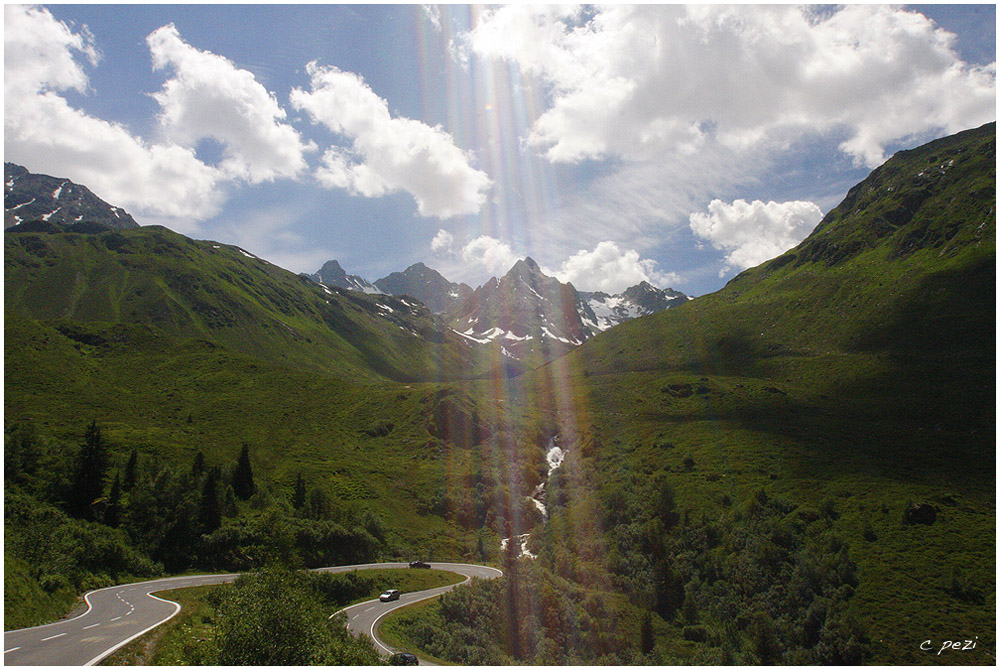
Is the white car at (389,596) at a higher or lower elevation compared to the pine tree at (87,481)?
lower

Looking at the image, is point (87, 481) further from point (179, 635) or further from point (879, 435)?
point (879, 435)

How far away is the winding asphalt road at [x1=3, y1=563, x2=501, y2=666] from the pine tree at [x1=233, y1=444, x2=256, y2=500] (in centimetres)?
3004

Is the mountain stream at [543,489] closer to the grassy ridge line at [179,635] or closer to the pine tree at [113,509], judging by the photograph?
the grassy ridge line at [179,635]

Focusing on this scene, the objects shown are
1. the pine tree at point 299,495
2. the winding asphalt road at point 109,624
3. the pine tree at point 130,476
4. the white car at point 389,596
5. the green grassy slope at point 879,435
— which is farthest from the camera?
the pine tree at point 299,495

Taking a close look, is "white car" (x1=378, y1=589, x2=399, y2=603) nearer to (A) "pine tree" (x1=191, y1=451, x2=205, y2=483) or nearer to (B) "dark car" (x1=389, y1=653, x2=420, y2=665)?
(B) "dark car" (x1=389, y1=653, x2=420, y2=665)

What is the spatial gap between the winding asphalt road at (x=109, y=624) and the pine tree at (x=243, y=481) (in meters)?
30.0

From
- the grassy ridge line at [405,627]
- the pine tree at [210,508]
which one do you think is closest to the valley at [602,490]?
the pine tree at [210,508]

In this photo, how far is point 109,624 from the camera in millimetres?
41000

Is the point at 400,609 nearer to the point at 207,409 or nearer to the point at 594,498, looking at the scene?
the point at 594,498

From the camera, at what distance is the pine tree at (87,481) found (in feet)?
237

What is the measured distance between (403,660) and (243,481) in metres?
67.3

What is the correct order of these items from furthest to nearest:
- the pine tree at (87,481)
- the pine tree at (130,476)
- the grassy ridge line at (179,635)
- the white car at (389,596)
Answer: the pine tree at (130,476) → the pine tree at (87,481) → the white car at (389,596) → the grassy ridge line at (179,635)

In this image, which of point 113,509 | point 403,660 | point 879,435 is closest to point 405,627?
point 403,660

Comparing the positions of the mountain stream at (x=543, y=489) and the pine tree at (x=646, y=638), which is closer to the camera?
the pine tree at (x=646, y=638)
